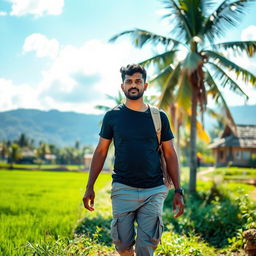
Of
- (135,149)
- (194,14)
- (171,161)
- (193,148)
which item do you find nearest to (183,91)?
(193,148)

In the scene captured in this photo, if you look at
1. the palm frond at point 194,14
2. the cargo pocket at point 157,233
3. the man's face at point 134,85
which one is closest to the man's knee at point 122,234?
the cargo pocket at point 157,233

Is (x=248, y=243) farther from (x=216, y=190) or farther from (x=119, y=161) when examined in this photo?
(x=216, y=190)

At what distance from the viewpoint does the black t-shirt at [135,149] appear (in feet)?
9.70

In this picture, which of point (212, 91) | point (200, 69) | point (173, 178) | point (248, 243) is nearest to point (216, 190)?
point (212, 91)

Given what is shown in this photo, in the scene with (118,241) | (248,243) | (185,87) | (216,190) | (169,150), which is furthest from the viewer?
(185,87)

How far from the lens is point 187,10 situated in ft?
33.9

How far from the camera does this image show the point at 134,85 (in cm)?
318

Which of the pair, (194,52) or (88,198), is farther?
(194,52)

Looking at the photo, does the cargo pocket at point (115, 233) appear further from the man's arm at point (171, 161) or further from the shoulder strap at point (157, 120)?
the shoulder strap at point (157, 120)

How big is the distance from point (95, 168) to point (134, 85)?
869mm

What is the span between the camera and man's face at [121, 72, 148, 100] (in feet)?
10.4

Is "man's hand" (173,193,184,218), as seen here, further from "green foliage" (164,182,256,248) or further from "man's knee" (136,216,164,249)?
"green foliage" (164,182,256,248)

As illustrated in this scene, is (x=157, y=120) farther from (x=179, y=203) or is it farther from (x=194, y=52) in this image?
(x=194, y=52)

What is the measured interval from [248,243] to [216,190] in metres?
5.39
